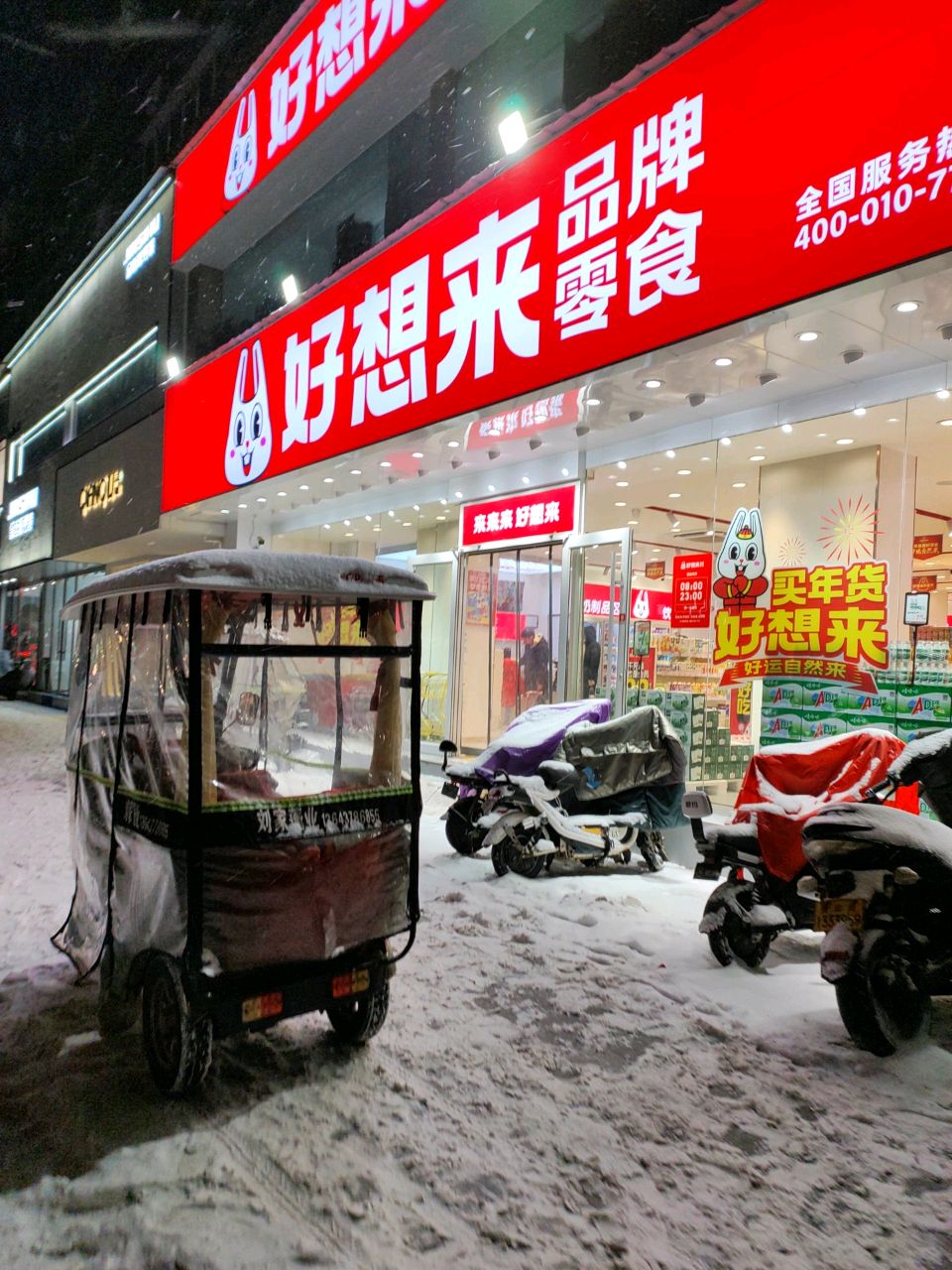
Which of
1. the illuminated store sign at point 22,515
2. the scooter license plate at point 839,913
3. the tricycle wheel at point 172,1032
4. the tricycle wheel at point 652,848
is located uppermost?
the illuminated store sign at point 22,515

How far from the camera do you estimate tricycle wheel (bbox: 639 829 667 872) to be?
24.0 feet

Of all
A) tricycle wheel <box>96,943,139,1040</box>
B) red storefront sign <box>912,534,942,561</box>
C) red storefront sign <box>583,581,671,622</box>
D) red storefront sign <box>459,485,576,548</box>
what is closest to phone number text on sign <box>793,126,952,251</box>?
red storefront sign <box>912,534,942,561</box>

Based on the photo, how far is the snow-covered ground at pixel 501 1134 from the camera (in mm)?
2539

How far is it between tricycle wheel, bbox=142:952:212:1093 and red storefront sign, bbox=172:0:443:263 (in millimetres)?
10872

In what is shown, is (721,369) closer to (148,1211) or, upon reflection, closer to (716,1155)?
(716,1155)

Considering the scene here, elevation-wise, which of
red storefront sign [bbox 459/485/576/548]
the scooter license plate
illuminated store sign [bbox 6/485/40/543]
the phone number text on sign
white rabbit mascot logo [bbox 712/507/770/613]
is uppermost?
illuminated store sign [bbox 6/485/40/543]

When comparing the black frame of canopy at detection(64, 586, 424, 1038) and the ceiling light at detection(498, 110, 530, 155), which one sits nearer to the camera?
the black frame of canopy at detection(64, 586, 424, 1038)

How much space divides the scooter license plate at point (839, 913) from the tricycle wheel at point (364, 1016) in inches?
82.0

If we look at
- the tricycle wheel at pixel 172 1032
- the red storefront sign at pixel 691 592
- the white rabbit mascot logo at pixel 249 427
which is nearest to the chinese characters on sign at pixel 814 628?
the red storefront sign at pixel 691 592

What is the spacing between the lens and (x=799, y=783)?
5371mm

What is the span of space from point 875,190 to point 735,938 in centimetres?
431

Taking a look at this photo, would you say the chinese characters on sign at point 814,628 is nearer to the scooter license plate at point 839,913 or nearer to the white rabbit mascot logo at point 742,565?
the white rabbit mascot logo at point 742,565

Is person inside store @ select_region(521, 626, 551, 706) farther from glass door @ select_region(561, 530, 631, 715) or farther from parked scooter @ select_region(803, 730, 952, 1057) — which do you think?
parked scooter @ select_region(803, 730, 952, 1057)

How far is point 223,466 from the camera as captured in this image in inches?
503
